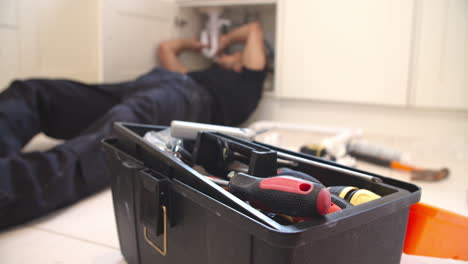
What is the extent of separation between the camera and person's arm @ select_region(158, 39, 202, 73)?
1.56m

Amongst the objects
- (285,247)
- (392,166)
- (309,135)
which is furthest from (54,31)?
(285,247)

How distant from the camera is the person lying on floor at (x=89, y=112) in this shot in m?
0.66

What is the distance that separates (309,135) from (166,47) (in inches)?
26.6

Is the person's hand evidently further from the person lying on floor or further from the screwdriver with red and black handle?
the screwdriver with red and black handle

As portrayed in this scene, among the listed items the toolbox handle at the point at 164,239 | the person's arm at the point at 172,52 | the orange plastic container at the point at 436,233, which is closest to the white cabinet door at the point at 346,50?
the person's arm at the point at 172,52

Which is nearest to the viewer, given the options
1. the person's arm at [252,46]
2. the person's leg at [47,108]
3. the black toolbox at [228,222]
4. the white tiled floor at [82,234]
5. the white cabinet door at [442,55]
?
the black toolbox at [228,222]

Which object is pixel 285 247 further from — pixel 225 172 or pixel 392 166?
pixel 392 166

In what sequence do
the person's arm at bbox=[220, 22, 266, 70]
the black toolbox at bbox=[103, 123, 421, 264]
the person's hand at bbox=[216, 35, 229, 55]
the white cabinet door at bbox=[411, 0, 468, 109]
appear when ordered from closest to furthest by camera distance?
the black toolbox at bbox=[103, 123, 421, 264] → the white cabinet door at bbox=[411, 0, 468, 109] → the person's arm at bbox=[220, 22, 266, 70] → the person's hand at bbox=[216, 35, 229, 55]

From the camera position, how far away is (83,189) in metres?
A: 0.78

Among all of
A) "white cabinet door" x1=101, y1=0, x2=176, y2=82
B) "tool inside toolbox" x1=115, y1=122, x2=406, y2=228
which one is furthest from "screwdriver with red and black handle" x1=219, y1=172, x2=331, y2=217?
"white cabinet door" x1=101, y1=0, x2=176, y2=82

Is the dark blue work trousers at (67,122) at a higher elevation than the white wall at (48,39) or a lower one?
lower

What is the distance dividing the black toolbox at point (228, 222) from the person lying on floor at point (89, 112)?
0.24 meters

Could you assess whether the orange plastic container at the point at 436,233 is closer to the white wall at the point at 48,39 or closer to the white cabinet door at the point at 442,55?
the white cabinet door at the point at 442,55

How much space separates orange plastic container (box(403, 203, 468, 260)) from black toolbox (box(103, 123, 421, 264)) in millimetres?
44
